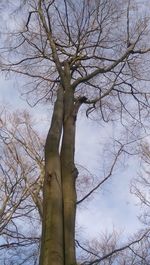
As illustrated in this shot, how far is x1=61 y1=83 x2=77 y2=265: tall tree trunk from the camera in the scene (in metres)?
3.94

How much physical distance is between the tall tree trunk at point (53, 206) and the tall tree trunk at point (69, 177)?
7cm

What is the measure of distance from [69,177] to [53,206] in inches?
20.0

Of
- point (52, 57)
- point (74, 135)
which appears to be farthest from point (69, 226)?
point (52, 57)

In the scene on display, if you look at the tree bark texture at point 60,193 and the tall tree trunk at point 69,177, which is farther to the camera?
the tall tree trunk at point 69,177

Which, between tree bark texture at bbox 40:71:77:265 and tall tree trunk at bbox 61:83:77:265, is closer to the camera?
tree bark texture at bbox 40:71:77:265

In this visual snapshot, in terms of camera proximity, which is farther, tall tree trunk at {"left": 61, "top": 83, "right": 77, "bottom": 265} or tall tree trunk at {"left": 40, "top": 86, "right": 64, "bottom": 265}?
tall tree trunk at {"left": 61, "top": 83, "right": 77, "bottom": 265}

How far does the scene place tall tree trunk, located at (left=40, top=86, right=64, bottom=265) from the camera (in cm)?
377

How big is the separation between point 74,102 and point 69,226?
2096 mm

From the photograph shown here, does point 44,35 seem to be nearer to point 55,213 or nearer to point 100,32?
point 100,32

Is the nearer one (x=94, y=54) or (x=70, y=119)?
(x=70, y=119)

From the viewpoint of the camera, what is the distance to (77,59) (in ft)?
23.5

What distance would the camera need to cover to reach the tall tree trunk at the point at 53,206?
377cm

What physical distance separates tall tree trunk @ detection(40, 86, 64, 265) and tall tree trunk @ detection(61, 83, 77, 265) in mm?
69

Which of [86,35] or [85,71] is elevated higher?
[86,35]
